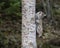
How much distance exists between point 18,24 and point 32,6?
15.8ft

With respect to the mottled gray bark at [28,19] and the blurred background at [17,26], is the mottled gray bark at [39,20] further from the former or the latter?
the mottled gray bark at [28,19]

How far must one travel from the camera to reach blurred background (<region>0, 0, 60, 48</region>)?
28.6 ft

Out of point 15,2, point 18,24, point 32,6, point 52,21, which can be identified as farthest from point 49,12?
point 32,6

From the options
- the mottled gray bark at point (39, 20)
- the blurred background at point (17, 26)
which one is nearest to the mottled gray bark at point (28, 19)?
the mottled gray bark at point (39, 20)

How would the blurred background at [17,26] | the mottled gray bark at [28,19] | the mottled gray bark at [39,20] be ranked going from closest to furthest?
the mottled gray bark at [28,19]
the mottled gray bark at [39,20]
the blurred background at [17,26]

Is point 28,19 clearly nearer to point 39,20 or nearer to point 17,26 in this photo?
point 39,20

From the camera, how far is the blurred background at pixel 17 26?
8.73 m

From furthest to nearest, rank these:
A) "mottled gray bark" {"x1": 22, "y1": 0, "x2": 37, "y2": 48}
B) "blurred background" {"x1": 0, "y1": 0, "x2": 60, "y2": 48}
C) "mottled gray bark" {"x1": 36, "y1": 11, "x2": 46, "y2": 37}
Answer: "blurred background" {"x1": 0, "y1": 0, "x2": 60, "y2": 48}
"mottled gray bark" {"x1": 36, "y1": 11, "x2": 46, "y2": 37}
"mottled gray bark" {"x1": 22, "y1": 0, "x2": 37, "y2": 48}

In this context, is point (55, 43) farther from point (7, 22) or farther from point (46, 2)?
point (46, 2)

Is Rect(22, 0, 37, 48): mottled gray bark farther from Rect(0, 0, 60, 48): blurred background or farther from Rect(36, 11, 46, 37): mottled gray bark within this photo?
Rect(0, 0, 60, 48): blurred background

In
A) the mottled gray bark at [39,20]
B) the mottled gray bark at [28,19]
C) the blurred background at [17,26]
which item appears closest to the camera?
the mottled gray bark at [28,19]

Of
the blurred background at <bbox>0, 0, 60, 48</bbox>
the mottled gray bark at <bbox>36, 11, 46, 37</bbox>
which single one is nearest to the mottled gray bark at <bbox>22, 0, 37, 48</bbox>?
the mottled gray bark at <bbox>36, 11, 46, 37</bbox>

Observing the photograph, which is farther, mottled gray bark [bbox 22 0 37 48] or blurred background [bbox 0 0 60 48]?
blurred background [bbox 0 0 60 48]

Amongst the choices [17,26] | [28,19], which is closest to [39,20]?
[17,26]
